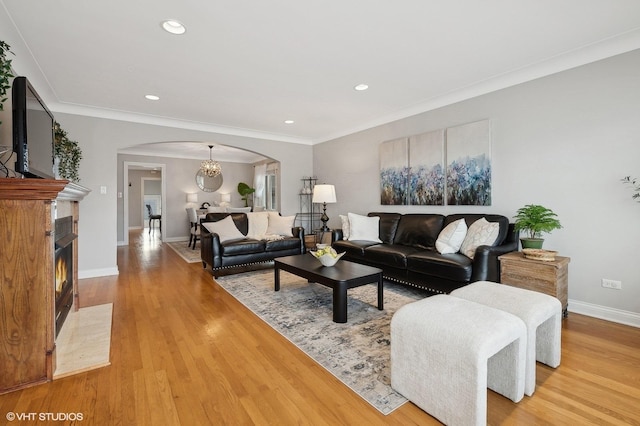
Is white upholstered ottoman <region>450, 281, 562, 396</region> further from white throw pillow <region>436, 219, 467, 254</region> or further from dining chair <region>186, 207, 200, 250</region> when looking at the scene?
dining chair <region>186, 207, 200, 250</region>

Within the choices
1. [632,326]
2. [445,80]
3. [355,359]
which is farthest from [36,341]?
[632,326]

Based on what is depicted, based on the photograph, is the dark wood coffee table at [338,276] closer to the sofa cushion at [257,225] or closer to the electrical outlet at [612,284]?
the sofa cushion at [257,225]

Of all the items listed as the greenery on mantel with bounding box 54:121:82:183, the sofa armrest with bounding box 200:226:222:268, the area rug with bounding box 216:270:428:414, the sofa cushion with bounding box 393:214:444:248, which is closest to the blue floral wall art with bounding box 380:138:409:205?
the sofa cushion with bounding box 393:214:444:248

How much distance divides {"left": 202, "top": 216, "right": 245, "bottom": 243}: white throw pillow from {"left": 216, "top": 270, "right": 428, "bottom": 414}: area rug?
66 centimetres

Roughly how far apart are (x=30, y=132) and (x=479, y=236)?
3951 mm

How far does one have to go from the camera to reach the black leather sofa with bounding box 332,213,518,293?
3.01 m

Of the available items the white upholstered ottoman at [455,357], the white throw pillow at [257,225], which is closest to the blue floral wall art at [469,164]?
the white upholstered ottoman at [455,357]

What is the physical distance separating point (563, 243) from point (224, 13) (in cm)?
376

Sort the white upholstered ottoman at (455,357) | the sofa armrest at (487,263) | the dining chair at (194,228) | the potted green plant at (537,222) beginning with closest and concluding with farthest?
the white upholstered ottoman at (455,357), the potted green plant at (537,222), the sofa armrest at (487,263), the dining chair at (194,228)

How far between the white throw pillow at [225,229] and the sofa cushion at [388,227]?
2255 millimetres

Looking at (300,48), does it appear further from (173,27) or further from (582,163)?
(582,163)

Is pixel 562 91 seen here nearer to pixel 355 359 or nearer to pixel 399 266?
pixel 399 266

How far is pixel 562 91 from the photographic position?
119 inches

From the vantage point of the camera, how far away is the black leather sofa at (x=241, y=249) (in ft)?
14.3
